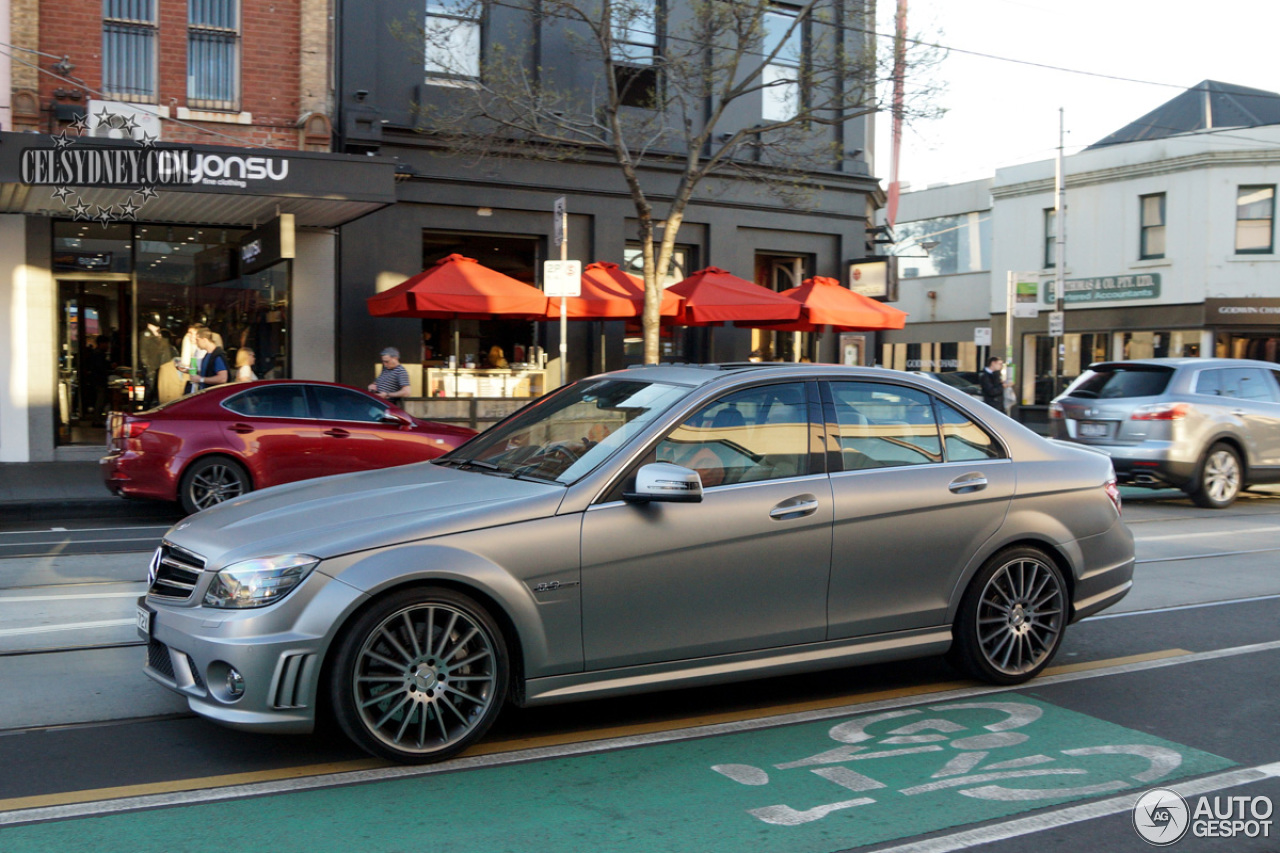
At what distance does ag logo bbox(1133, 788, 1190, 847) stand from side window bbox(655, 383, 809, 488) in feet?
6.48

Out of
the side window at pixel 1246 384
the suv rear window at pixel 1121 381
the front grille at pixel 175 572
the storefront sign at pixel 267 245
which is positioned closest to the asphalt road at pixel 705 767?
the front grille at pixel 175 572

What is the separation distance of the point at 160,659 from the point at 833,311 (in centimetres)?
1596

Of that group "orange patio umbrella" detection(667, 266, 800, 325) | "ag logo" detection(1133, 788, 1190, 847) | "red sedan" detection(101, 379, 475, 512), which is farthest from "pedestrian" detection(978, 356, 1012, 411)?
"ag logo" detection(1133, 788, 1190, 847)

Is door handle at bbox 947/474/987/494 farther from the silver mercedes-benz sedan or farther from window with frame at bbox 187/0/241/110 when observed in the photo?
window with frame at bbox 187/0/241/110

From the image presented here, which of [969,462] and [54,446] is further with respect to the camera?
[54,446]

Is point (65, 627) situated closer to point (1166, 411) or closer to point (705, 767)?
point (705, 767)

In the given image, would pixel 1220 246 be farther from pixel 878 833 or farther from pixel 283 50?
pixel 878 833

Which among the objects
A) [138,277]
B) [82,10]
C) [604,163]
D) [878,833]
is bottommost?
[878,833]

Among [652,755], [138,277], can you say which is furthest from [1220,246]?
[652,755]

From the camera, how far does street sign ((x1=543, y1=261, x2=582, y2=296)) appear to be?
555 inches

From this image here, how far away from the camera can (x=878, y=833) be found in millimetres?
4004

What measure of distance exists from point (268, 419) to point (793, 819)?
9.37 meters

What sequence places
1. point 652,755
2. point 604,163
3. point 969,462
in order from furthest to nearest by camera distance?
point 604,163 → point 969,462 → point 652,755

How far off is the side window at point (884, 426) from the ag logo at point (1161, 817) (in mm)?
1910
